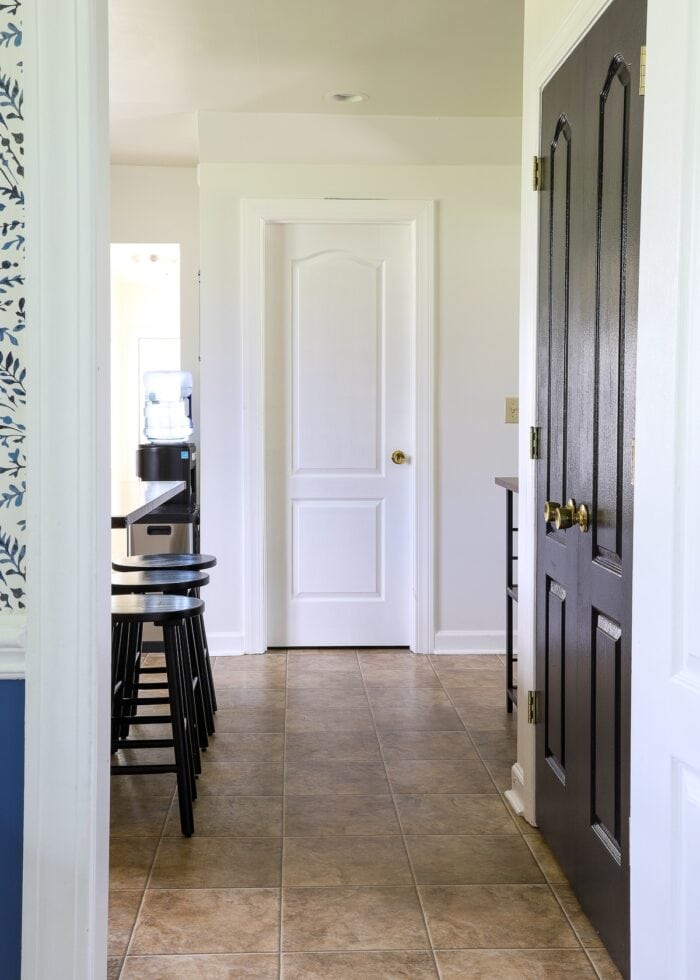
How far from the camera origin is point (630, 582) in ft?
6.64

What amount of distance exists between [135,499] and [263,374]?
1.57 m

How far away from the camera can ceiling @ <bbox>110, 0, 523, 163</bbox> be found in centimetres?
371

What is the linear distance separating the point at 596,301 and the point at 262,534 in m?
3.06

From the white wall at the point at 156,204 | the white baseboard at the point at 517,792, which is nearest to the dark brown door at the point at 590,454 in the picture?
the white baseboard at the point at 517,792

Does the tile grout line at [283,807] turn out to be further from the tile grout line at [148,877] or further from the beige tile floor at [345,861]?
the tile grout line at [148,877]

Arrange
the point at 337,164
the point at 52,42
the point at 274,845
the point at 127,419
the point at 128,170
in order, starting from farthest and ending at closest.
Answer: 1. the point at 127,419
2. the point at 128,170
3. the point at 337,164
4. the point at 274,845
5. the point at 52,42

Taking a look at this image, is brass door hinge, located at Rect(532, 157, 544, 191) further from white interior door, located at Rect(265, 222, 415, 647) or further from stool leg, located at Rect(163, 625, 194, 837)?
white interior door, located at Rect(265, 222, 415, 647)

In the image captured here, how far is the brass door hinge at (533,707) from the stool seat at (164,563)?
4.65 ft

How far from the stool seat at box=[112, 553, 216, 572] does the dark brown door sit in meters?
1.46

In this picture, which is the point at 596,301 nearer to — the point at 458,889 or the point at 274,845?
the point at 458,889

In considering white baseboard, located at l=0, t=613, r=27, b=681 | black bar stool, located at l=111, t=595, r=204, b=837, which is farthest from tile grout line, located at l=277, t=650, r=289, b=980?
white baseboard, located at l=0, t=613, r=27, b=681

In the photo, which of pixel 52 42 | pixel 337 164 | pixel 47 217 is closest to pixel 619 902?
pixel 47 217

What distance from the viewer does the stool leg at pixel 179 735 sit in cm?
292

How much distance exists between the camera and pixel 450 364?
519 centimetres
